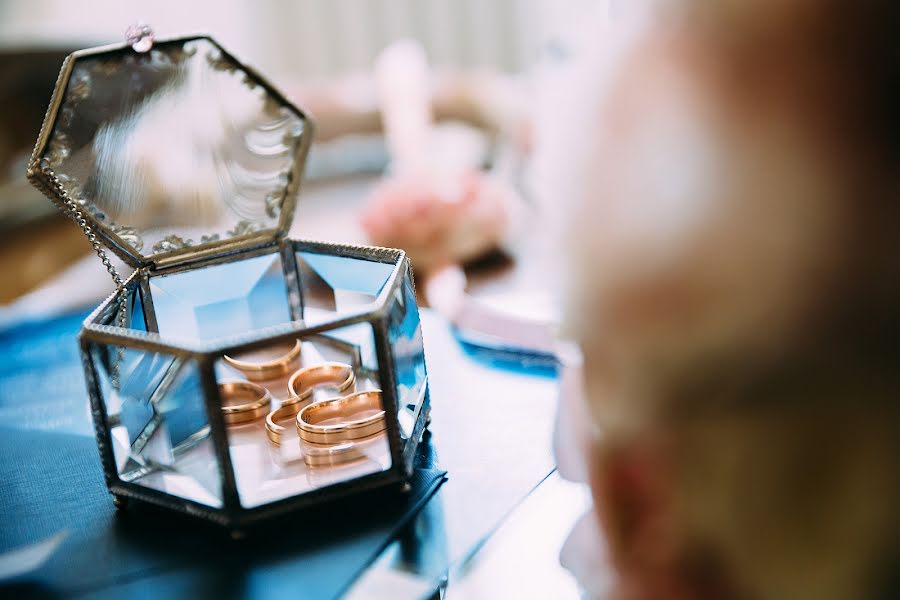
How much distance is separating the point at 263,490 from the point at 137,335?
0.10 m

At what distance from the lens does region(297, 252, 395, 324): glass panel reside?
56 centimetres

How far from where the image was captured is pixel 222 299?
62 centimetres

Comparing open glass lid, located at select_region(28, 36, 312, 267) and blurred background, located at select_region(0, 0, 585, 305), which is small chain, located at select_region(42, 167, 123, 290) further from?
blurred background, located at select_region(0, 0, 585, 305)

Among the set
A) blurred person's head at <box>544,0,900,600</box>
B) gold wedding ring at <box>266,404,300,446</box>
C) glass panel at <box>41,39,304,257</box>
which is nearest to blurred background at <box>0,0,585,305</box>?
glass panel at <box>41,39,304,257</box>

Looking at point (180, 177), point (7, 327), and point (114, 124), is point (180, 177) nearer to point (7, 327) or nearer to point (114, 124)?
point (114, 124)

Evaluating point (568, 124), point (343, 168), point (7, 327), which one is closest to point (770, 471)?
point (568, 124)

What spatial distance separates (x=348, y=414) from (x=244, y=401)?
8cm

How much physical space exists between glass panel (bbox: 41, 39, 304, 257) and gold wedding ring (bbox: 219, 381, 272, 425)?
10 cm

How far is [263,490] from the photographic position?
0.50 meters

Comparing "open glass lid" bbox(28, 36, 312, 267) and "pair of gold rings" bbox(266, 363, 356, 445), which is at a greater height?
"open glass lid" bbox(28, 36, 312, 267)

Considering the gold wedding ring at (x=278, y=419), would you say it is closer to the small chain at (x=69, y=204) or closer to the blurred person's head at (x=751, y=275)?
the small chain at (x=69, y=204)

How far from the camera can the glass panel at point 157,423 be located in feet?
1.56

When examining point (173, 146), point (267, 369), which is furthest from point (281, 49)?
point (267, 369)

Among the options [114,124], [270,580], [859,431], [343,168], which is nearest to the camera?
[859,431]
